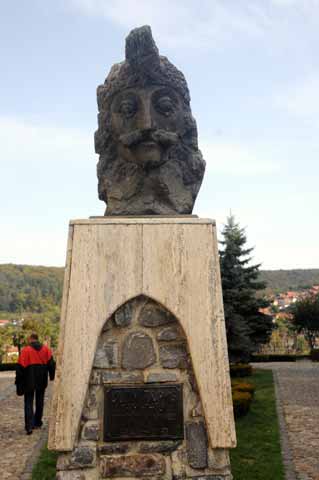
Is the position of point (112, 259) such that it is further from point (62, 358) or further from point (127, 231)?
point (62, 358)

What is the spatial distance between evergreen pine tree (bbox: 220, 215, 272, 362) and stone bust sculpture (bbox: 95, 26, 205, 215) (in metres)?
11.4

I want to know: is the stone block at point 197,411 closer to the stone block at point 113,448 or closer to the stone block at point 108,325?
the stone block at point 113,448

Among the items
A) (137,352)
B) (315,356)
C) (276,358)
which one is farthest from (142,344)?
(315,356)

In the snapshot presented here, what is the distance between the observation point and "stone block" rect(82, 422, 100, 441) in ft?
12.1

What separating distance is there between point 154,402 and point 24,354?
4.34 meters

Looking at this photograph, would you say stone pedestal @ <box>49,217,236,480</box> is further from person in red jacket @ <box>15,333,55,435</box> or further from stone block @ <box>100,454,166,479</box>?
person in red jacket @ <box>15,333,55,435</box>

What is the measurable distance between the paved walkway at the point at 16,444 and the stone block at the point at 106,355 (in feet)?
8.82

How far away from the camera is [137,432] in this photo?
3736 mm

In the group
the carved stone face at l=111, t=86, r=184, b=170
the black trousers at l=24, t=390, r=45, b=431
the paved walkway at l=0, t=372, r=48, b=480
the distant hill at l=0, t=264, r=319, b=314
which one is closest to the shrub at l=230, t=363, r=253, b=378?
the paved walkway at l=0, t=372, r=48, b=480

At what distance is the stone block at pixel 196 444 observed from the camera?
367 cm

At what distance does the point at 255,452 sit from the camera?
6.43m

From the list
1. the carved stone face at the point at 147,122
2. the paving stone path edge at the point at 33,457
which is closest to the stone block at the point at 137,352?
the carved stone face at the point at 147,122

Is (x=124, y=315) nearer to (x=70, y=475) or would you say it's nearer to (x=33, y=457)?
(x=70, y=475)

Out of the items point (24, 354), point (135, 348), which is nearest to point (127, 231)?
point (135, 348)
